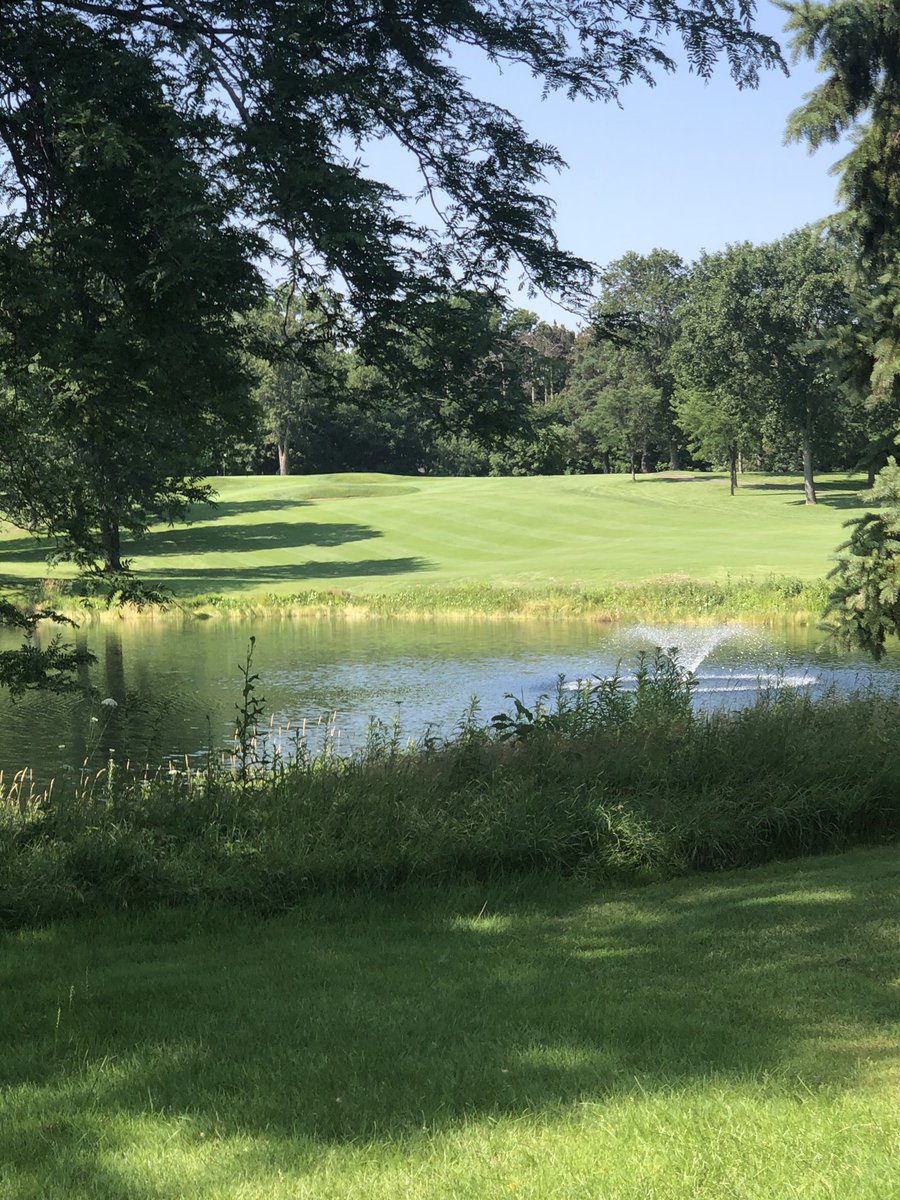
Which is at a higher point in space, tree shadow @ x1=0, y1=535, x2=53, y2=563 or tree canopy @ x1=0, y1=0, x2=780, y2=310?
tree canopy @ x1=0, y1=0, x2=780, y2=310

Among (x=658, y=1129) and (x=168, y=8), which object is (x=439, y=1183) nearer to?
(x=658, y=1129)

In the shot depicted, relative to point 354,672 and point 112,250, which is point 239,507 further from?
point 112,250

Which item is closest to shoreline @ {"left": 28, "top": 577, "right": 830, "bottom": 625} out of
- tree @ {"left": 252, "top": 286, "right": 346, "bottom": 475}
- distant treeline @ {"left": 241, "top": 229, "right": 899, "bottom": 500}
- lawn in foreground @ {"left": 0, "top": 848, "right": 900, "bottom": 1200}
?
distant treeline @ {"left": 241, "top": 229, "right": 899, "bottom": 500}

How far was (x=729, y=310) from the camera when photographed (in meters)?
63.1

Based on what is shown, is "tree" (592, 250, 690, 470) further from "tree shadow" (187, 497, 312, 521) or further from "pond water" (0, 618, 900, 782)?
"pond water" (0, 618, 900, 782)

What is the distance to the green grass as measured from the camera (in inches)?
1425

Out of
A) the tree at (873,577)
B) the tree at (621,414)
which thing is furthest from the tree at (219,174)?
the tree at (621,414)

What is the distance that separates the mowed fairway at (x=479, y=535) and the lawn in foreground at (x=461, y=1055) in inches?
1154

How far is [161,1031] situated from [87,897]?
267cm

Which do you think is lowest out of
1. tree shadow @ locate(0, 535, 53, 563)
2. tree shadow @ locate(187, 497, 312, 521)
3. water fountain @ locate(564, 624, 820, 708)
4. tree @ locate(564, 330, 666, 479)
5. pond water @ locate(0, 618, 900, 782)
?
pond water @ locate(0, 618, 900, 782)

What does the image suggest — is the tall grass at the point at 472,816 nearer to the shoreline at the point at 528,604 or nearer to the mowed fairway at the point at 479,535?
the shoreline at the point at 528,604

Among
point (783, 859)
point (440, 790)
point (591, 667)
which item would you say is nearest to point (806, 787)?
point (783, 859)

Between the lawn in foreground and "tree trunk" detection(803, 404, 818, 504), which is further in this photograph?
"tree trunk" detection(803, 404, 818, 504)

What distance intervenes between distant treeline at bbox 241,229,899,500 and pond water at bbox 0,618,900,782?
4.78 meters
